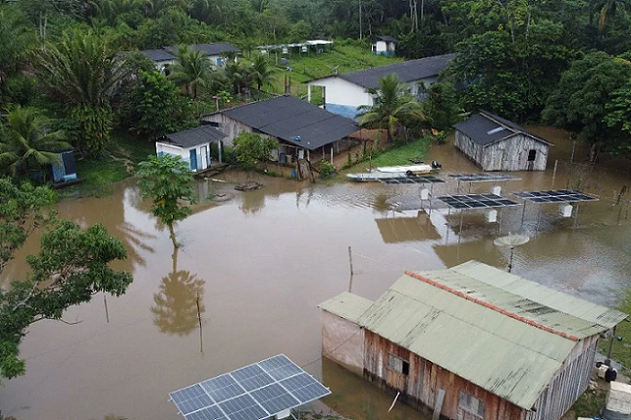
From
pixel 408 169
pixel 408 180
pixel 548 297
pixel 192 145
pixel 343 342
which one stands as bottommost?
pixel 408 169

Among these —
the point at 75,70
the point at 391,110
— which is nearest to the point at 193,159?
the point at 75,70

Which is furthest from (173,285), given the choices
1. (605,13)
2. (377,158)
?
(605,13)

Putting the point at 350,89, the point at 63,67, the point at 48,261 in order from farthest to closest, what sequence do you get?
the point at 350,89 → the point at 63,67 → the point at 48,261

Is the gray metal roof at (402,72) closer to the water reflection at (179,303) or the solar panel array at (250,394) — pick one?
the water reflection at (179,303)

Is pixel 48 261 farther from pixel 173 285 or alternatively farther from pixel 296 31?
pixel 296 31

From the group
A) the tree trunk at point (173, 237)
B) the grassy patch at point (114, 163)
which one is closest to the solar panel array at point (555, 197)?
the tree trunk at point (173, 237)

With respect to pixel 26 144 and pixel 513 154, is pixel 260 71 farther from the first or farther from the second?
pixel 26 144
